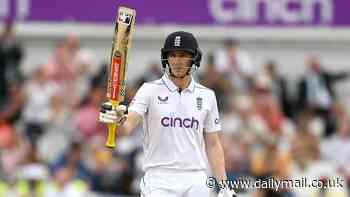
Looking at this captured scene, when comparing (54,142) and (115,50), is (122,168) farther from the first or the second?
(115,50)

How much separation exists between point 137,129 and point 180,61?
608 centimetres

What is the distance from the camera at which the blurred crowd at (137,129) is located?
49.2 feet

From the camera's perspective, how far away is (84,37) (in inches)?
727

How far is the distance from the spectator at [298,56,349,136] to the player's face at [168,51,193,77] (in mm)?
7420

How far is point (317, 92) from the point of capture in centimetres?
1730

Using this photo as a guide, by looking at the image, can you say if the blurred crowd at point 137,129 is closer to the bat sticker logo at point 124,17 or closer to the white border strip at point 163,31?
the white border strip at point 163,31

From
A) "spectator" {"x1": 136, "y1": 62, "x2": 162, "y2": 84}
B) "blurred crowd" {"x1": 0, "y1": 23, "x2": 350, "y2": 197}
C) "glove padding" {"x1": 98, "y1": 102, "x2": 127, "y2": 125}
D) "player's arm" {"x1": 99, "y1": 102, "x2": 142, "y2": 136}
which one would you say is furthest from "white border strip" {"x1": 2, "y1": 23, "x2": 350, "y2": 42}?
"glove padding" {"x1": 98, "y1": 102, "x2": 127, "y2": 125}

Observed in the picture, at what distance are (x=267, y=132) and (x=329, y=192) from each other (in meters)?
2.12

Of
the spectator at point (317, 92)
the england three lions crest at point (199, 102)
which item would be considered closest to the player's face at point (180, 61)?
the england three lions crest at point (199, 102)

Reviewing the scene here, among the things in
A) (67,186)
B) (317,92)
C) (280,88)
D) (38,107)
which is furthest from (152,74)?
(67,186)

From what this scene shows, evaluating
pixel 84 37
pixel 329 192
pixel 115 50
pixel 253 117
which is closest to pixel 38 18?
pixel 84 37

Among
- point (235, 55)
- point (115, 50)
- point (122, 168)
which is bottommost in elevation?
point (122, 168)

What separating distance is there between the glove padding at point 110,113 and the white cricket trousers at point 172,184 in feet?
2.25

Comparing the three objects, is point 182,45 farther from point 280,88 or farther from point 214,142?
point 280,88
